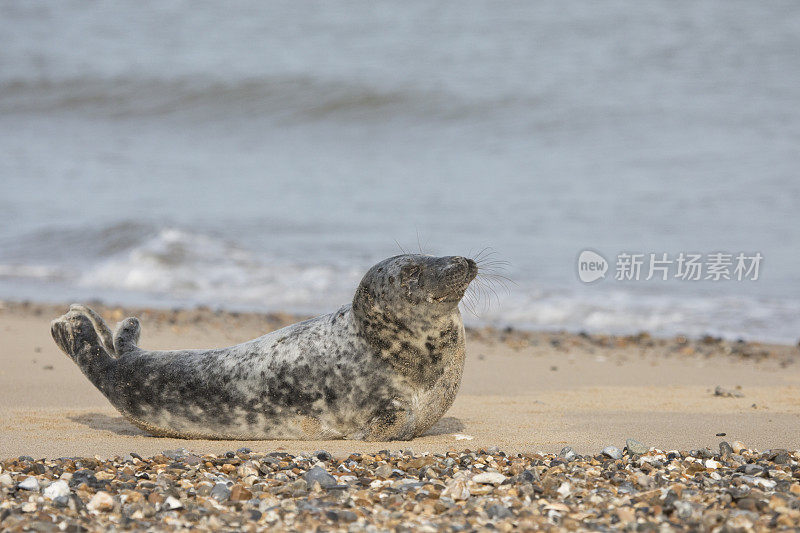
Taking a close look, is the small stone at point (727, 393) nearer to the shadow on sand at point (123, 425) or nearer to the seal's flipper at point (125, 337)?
the shadow on sand at point (123, 425)

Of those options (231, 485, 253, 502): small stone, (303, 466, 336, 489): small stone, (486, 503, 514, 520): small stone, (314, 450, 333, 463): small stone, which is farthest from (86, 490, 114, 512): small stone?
(486, 503, 514, 520): small stone

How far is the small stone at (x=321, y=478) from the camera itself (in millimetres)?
3789

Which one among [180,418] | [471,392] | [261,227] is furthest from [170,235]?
[180,418]

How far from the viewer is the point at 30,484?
372 cm

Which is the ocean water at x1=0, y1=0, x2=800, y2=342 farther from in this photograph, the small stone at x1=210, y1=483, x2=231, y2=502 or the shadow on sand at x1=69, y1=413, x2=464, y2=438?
the small stone at x1=210, y1=483, x2=231, y2=502

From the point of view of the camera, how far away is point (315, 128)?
19578 mm

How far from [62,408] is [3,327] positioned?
2.99 metres

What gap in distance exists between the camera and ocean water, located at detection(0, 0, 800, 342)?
1060 cm

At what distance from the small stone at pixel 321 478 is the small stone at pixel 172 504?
50cm

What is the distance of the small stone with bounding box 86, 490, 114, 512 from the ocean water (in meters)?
3.79

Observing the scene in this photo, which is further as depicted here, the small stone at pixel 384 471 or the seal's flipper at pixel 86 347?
the seal's flipper at pixel 86 347

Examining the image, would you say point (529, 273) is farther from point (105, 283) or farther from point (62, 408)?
point (62, 408)

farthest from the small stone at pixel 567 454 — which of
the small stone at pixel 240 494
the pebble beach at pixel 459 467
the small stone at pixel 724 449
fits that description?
the small stone at pixel 240 494

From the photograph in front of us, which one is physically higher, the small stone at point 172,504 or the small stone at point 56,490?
the small stone at point 56,490
